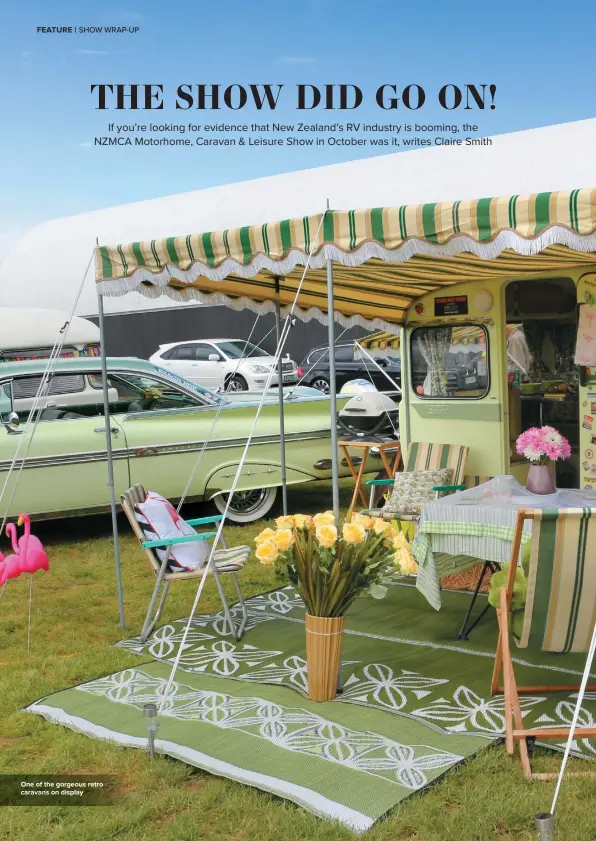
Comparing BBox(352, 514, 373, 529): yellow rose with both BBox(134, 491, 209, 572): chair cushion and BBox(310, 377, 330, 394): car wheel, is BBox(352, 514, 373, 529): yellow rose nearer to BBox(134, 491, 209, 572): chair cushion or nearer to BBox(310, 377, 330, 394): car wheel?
BBox(134, 491, 209, 572): chair cushion

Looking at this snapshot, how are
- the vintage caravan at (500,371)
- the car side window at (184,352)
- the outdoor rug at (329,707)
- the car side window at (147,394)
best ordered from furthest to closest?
the car side window at (184,352) → the car side window at (147,394) → the vintage caravan at (500,371) → the outdoor rug at (329,707)

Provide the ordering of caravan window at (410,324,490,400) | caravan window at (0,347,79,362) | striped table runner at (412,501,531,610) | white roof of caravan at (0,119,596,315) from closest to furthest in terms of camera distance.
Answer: striped table runner at (412,501,531,610) < caravan window at (410,324,490,400) < caravan window at (0,347,79,362) < white roof of caravan at (0,119,596,315)

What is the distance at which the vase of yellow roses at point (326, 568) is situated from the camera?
167 inches

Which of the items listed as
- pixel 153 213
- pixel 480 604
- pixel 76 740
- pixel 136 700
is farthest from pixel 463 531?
pixel 153 213

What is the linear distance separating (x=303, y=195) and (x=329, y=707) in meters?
22.8

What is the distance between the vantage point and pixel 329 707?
427 centimetres

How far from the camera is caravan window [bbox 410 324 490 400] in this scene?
23.6 ft

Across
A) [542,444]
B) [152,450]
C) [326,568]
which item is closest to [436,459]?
[542,444]

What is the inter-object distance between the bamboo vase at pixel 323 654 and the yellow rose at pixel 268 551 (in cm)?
35

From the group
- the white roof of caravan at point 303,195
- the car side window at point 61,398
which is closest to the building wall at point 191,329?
the white roof of caravan at point 303,195

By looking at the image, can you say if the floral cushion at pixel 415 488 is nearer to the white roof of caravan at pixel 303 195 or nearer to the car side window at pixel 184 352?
the car side window at pixel 184 352

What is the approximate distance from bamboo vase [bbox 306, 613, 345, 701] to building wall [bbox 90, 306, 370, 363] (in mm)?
18917

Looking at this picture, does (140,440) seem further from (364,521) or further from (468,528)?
(364,521)

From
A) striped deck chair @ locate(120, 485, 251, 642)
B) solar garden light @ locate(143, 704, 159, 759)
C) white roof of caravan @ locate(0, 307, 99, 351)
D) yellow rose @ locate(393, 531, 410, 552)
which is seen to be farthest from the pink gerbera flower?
white roof of caravan @ locate(0, 307, 99, 351)
